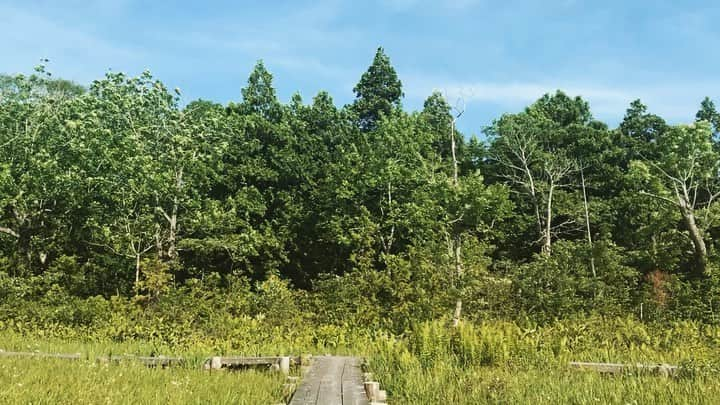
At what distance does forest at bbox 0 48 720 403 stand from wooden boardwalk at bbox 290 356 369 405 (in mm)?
699

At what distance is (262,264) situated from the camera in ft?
101

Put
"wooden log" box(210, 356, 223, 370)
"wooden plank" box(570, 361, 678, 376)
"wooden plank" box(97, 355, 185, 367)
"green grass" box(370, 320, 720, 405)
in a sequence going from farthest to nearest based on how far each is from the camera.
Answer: "wooden plank" box(97, 355, 185, 367), "wooden log" box(210, 356, 223, 370), "wooden plank" box(570, 361, 678, 376), "green grass" box(370, 320, 720, 405)

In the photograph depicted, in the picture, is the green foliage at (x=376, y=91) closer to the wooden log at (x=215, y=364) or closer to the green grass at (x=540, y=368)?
the green grass at (x=540, y=368)

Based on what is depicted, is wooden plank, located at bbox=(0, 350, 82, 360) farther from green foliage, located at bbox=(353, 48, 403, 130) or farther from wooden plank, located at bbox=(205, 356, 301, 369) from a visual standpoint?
green foliage, located at bbox=(353, 48, 403, 130)

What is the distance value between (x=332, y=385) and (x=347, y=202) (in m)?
21.8

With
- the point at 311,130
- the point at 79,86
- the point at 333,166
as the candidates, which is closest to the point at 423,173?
the point at 333,166

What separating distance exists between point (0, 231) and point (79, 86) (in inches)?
653

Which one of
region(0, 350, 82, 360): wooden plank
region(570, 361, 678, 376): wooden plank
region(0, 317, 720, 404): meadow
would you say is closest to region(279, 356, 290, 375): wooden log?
region(0, 317, 720, 404): meadow

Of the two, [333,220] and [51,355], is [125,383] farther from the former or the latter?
[333,220]

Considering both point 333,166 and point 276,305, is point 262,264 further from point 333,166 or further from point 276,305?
point 276,305

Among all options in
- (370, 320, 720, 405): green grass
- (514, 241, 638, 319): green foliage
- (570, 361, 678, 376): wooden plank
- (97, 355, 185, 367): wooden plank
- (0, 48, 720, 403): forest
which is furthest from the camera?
(514, 241, 638, 319): green foliage

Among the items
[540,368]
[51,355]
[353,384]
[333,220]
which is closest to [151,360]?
[51,355]

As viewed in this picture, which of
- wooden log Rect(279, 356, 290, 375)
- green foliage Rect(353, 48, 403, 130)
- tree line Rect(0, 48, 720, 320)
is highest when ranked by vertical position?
green foliage Rect(353, 48, 403, 130)

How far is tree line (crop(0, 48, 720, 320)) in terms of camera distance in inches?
826
